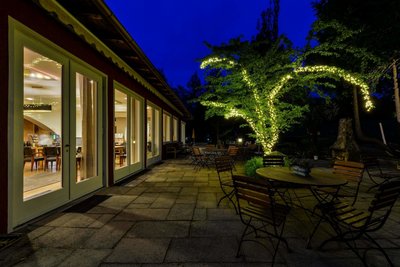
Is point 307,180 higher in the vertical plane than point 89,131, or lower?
lower

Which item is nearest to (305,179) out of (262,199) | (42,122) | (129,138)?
(262,199)

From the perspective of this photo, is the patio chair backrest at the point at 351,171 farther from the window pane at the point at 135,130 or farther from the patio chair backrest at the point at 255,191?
the window pane at the point at 135,130

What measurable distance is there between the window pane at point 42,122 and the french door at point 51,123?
2 centimetres

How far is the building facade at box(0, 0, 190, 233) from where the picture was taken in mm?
2857

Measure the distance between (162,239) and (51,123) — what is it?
533cm

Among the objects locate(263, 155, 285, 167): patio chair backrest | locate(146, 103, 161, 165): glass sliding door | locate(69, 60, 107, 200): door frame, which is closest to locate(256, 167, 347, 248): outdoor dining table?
locate(263, 155, 285, 167): patio chair backrest

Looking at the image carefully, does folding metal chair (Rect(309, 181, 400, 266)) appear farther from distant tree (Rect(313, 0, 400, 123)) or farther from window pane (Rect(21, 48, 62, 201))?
distant tree (Rect(313, 0, 400, 123))

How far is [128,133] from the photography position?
22.6 feet

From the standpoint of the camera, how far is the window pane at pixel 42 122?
4.41 meters

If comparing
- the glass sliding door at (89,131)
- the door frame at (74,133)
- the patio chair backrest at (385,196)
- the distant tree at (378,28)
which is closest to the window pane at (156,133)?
the door frame at (74,133)

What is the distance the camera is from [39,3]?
2.96 metres

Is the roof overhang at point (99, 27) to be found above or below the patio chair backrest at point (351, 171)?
above

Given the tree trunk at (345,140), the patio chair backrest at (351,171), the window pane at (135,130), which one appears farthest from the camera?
the tree trunk at (345,140)

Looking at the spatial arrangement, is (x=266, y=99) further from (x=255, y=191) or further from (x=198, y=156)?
(x=255, y=191)
